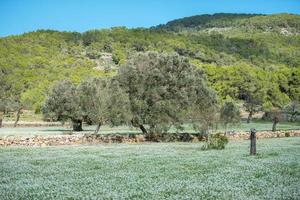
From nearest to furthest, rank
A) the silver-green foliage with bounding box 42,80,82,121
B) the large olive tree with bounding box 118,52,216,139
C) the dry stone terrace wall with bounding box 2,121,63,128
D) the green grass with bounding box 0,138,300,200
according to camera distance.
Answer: the green grass with bounding box 0,138,300,200, the large olive tree with bounding box 118,52,216,139, the silver-green foliage with bounding box 42,80,82,121, the dry stone terrace wall with bounding box 2,121,63,128

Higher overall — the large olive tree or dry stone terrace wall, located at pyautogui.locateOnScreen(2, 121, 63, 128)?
the large olive tree

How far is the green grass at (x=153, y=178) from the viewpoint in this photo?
17.6 metres

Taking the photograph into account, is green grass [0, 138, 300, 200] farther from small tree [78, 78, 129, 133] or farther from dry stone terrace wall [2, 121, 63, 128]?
dry stone terrace wall [2, 121, 63, 128]

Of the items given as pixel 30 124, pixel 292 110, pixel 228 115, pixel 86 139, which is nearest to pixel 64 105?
pixel 30 124

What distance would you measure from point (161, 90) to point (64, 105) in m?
29.7

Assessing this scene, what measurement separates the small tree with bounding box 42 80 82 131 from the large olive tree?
22.9 m

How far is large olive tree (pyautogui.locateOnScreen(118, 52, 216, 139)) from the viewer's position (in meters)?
55.5

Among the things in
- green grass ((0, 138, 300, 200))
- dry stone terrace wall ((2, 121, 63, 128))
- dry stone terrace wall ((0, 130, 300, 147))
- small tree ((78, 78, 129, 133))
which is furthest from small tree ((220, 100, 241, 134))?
dry stone terrace wall ((2, 121, 63, 128))

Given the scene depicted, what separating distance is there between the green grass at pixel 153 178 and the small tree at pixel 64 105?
47.7 meters

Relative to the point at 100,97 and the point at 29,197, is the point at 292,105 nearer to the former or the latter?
the point at 100,97

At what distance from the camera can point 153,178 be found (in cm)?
2217

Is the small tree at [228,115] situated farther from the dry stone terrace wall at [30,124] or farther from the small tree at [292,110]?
the small tree at [292,110]

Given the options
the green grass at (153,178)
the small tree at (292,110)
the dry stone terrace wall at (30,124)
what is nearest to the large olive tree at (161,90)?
the green grass at (153,178)

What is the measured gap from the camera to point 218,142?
1631 inches
